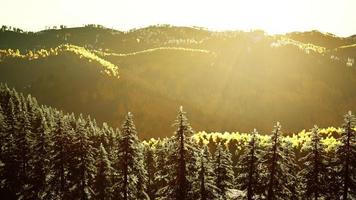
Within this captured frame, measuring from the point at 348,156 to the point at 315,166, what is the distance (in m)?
2.82

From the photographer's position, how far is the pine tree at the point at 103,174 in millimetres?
44000

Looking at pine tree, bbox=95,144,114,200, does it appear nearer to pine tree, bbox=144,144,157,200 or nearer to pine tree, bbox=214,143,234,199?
pine tree, bbox=214,143,234,199

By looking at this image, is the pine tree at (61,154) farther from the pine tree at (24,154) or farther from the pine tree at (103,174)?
the pine tree at (24,154)

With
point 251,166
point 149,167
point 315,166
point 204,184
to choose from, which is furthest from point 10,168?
point 315,166

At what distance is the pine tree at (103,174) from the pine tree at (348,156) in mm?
21371

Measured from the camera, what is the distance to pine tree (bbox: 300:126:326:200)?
3603 cm

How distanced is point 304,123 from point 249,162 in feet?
457

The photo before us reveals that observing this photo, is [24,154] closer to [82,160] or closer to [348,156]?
[82,160]

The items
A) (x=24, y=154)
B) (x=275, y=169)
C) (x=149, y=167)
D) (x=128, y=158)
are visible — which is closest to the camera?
(x=275, y=169)

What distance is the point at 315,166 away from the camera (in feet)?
120

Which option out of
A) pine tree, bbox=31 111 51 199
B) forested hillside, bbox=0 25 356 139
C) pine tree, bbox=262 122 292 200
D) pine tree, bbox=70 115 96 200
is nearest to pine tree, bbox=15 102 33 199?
pine tree, bbox=31 111 51 199

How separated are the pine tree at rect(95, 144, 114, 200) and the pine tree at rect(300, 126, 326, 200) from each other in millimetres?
18609

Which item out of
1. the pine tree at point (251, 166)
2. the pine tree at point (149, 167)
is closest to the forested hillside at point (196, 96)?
the pine tree at point (149, 167)

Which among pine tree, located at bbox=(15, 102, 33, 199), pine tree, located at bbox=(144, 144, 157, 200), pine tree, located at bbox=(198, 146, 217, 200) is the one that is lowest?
pine tree, located at bbox=(144, 144, 157, 200)
